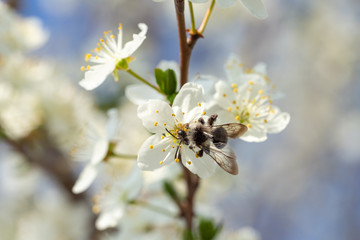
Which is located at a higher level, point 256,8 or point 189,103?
point 256,8

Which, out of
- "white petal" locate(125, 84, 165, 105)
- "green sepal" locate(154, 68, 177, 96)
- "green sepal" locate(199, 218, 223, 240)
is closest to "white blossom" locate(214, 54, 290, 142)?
"green sepal" locate(154, 68, 177, 96)

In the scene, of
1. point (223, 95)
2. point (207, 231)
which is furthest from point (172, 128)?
point (207, 231)

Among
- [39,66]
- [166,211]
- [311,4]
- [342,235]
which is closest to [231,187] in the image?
[166,211]

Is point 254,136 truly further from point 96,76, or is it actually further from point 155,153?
point 96,76

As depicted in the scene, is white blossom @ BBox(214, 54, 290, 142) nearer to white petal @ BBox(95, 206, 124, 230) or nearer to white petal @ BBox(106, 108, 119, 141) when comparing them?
white petal @ BBox(106, 108, 119, 141)

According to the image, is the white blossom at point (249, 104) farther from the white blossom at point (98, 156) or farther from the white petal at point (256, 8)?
the white blossom at point (98, 156)

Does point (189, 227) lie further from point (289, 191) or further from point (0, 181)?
point (289, 191)
